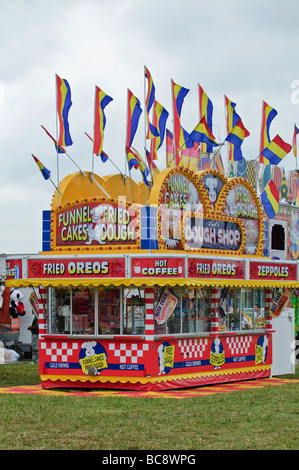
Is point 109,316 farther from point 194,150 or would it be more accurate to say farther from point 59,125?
point 194,150

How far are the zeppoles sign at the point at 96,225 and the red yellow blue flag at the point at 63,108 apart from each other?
227cm

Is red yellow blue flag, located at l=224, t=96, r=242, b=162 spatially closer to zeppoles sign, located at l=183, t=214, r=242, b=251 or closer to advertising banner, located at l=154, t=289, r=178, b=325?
zeppoles sign, located at l=183, t=214, r=242, b=251

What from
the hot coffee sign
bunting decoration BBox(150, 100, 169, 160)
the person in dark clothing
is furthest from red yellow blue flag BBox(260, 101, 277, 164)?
the person in dark clothing

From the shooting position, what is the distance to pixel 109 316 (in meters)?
17.6

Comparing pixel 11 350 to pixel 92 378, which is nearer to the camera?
pixel 92 378

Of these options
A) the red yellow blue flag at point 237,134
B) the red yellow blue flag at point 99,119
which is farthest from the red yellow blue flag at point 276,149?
the red yellow blue flag at point 99,119

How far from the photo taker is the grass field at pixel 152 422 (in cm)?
1053

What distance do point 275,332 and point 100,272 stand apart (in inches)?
255

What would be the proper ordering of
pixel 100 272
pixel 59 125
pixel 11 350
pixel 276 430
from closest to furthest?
1. pixel 276 430
2. pixel 100 272
3. pixel 59 125
4. pixel 11 350

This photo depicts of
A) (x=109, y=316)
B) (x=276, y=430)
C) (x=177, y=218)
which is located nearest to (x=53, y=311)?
(x=109, y=316)

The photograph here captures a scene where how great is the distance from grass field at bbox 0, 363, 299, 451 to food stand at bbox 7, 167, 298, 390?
5.43 feet

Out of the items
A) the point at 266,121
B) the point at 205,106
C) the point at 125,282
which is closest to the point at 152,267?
the point at 125,282

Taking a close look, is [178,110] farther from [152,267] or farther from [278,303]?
[152,267]
